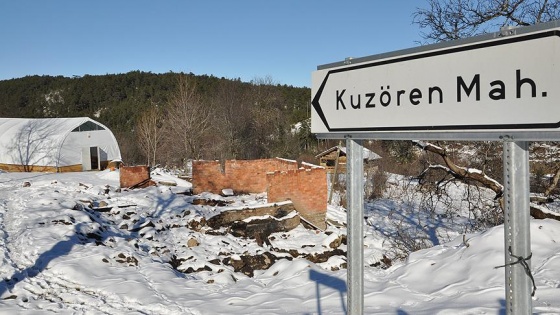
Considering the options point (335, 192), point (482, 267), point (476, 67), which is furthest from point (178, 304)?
point (335, 192)

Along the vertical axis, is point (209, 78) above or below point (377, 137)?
above

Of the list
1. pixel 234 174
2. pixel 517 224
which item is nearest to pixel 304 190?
pixel 234 174

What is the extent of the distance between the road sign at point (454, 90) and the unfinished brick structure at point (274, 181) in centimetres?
1163

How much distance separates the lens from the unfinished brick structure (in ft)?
44.2

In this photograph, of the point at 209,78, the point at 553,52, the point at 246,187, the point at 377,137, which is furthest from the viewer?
the point at 209,78

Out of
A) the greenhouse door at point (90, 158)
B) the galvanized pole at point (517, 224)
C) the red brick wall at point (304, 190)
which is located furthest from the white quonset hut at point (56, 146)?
the galvanized pole at point (517, 224)

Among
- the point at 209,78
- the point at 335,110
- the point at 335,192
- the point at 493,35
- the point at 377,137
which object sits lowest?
the point at 335,192

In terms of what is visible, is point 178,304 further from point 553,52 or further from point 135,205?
point 135,205

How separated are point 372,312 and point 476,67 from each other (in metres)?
3.27

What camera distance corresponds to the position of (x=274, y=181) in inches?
525

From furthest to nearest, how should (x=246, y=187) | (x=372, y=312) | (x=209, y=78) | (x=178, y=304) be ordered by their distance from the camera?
(x=209, y=78)
(x=246, y=187)
(x=178, y=304)
(x=372, y=312)

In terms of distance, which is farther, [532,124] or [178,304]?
[178,304]

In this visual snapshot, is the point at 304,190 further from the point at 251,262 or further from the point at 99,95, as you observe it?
the point at 99,95

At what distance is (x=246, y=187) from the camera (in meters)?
16.3
